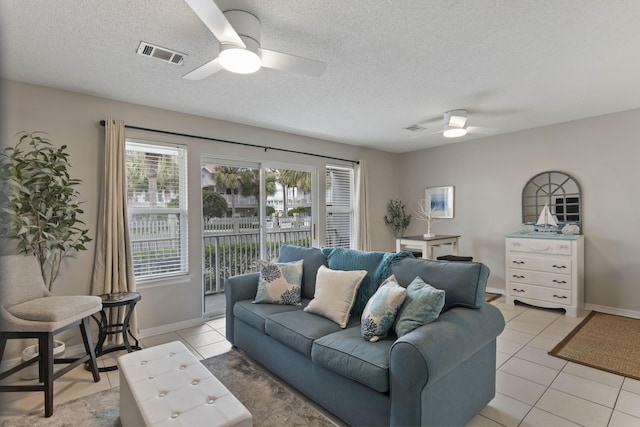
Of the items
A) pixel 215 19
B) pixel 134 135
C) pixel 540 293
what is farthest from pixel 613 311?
pixel 134 135

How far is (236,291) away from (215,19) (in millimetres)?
2307

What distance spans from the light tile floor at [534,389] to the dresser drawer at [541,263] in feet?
3.15

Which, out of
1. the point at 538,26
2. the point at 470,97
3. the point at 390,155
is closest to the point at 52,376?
the point at 538,26

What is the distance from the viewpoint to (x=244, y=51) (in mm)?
2010

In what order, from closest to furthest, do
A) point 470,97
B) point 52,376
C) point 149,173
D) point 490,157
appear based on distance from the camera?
point 52,376 → point 470,97 → point 149,173 → point 490,157

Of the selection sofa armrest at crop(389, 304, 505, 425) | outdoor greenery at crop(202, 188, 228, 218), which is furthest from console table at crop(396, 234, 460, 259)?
sofa armrest at crop(389, 304, 505, 425)

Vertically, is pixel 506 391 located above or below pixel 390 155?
below

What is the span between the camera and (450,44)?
7.84ft

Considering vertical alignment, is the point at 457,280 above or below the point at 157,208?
below

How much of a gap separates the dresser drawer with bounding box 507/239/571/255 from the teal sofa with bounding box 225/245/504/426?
254 cm

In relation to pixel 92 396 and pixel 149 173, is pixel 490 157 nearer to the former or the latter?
pixel 149 173

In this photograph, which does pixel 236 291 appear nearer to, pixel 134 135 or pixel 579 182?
pixel 134 135

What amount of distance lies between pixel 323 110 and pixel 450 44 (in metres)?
1.68

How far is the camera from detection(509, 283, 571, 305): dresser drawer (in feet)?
13.3
